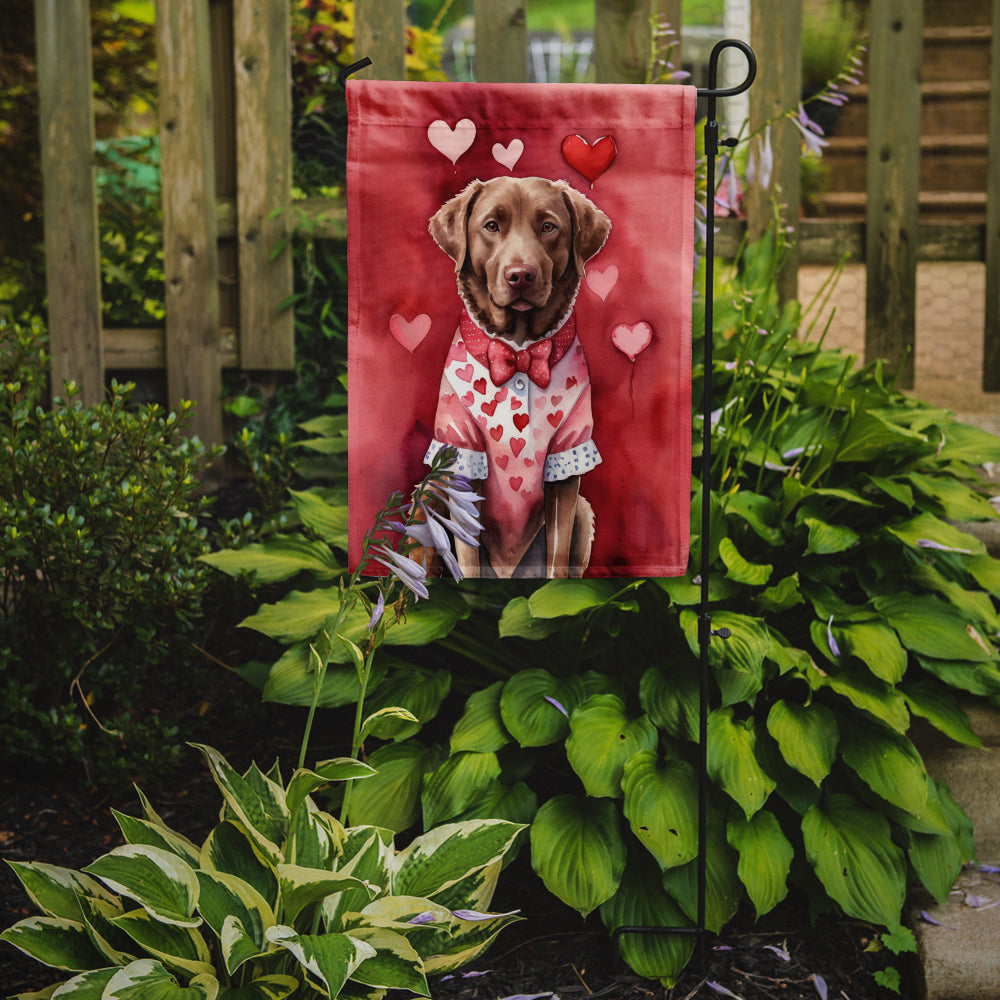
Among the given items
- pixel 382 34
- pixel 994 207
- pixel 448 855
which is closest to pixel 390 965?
pixel 448 855

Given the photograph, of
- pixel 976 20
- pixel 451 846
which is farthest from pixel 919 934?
pixel 976 20

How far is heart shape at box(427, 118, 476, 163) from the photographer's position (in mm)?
1705

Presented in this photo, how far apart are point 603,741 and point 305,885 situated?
0.67 m

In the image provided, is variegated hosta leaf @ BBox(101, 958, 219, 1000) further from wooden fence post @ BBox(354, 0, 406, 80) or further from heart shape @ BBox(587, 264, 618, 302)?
wooden fence post @ BBox(354, 0, 406, 80)

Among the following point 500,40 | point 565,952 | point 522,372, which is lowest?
point 565,952

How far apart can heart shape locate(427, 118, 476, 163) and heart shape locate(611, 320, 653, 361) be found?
408mm

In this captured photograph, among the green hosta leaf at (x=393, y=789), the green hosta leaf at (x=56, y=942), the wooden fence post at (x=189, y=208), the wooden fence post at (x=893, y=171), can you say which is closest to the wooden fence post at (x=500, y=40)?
the wooden fence post at (x=189, y=208)

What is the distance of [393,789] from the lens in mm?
2006

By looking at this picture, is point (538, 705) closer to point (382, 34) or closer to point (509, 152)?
point (509, 152)

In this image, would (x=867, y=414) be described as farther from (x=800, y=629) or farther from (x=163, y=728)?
(x=163, y=728)

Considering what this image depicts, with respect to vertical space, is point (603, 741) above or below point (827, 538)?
below

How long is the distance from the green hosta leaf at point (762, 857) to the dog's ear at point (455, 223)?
118 cm

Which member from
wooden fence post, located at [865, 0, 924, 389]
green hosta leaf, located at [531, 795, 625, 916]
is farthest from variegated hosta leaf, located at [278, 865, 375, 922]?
wooden fence post, located at [865, 0, 924, 389]

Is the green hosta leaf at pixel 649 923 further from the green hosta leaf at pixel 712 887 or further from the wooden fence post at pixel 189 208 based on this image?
the wooden fence post at pixel 189 208
